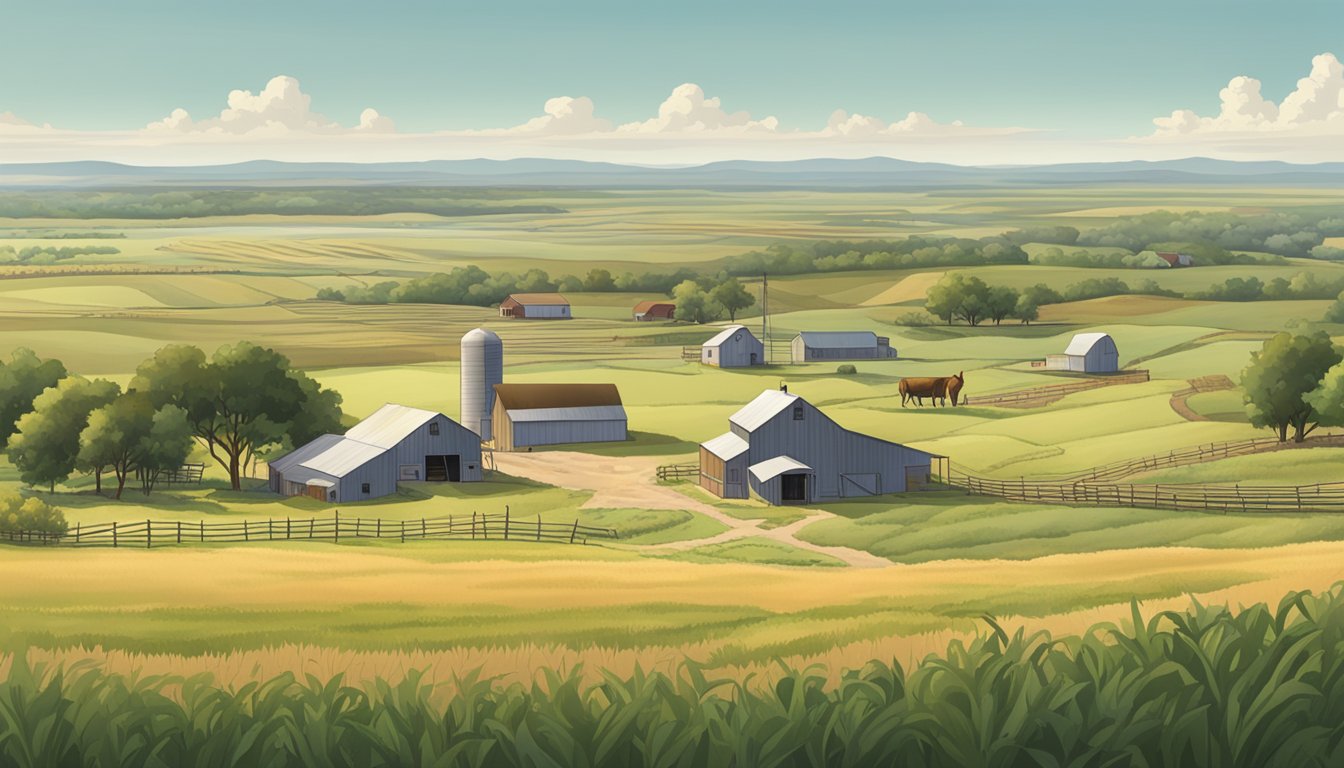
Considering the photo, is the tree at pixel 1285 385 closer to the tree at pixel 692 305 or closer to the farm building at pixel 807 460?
the farm building at pixel 807 460

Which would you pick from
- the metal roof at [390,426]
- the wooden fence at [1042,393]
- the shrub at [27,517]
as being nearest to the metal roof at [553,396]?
the metal roof at [390,426]

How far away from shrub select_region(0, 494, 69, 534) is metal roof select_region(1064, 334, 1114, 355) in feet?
288

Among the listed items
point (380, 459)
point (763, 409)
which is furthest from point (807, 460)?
point (380, 459)

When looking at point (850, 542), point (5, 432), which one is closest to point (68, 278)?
point (5, 432)

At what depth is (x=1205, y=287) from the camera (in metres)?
184

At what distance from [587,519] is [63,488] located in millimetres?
33568

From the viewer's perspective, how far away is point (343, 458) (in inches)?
3113

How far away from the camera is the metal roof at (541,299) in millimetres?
165125

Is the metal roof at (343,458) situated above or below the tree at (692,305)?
below

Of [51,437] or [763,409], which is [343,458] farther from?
[763,409]

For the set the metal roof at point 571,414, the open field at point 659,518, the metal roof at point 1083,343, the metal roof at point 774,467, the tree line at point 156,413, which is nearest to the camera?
the open field at point 659,518

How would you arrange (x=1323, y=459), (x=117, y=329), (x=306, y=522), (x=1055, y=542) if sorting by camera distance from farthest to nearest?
(x=117, y=329)
(x=1323, y=459)
(x=306, y=522)
(x=1055, y=542)

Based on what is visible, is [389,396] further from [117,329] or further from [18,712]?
[18,712]

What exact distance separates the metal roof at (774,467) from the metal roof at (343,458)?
19828 mm
